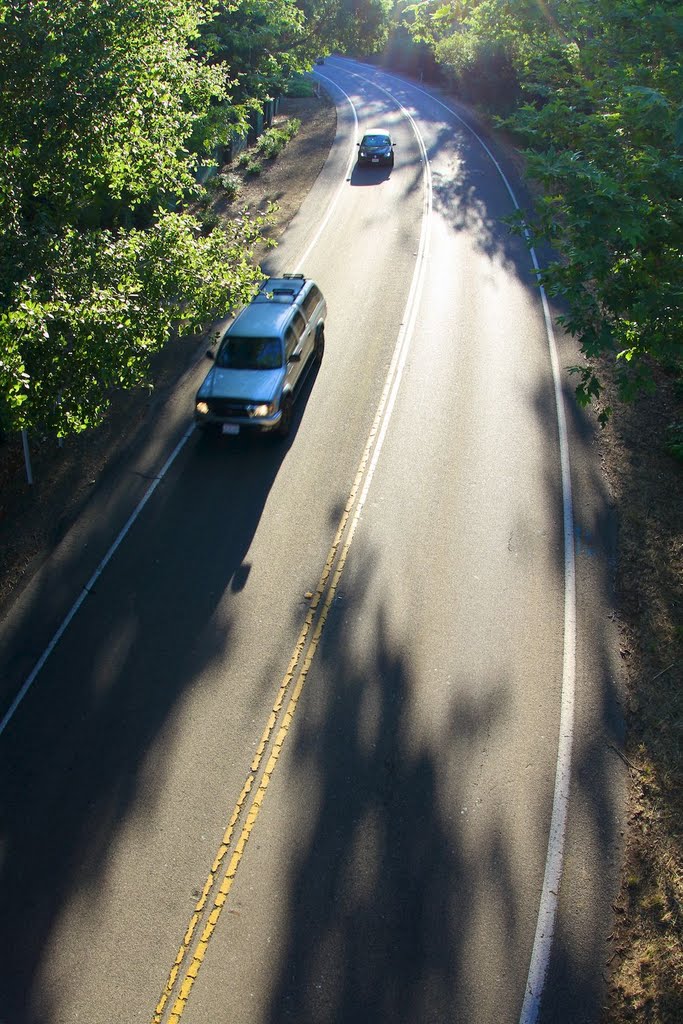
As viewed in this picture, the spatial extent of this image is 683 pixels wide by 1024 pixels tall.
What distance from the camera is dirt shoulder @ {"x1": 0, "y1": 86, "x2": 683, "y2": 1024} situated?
6992mm

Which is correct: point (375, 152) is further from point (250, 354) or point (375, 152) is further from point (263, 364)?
point (263, 364)

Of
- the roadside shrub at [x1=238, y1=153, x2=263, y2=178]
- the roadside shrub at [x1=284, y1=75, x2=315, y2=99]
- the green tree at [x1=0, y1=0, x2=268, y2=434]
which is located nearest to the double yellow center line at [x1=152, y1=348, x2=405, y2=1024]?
the green tree at [x1=0, y1=0, x2=268, y2=434]

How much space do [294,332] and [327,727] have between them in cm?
858

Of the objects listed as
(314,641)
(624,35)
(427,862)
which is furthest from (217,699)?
(624,35)

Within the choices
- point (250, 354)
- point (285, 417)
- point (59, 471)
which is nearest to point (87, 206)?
point (250, 354)

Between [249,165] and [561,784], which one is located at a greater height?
[249,165]

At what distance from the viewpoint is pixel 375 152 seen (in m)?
29.6

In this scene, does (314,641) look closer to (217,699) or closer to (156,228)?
(217,699)

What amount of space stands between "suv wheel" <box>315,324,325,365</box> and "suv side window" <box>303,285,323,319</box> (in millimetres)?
462

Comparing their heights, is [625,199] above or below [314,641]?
above

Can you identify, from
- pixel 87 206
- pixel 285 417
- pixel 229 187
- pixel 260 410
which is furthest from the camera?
pixel 229 187

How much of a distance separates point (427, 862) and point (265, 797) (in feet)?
6.40

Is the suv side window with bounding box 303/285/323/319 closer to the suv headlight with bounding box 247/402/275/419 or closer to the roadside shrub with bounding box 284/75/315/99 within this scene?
the suv headlight with bounding box 247/402/275/419

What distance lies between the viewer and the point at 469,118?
128 feet
